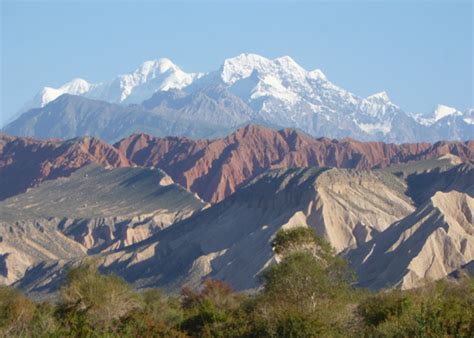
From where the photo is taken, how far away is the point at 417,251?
137375 millimetres

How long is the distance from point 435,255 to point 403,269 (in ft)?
22.6

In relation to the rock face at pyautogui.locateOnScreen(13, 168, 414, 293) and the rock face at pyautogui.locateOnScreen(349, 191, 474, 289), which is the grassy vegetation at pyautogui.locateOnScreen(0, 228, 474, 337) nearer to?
the rock face at pyautogui.locateOnScreen(349, 191, 474, 289)

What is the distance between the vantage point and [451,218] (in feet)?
490

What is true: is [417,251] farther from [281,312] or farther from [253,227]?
[281,312]

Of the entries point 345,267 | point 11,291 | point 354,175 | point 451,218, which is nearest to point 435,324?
point 345,267

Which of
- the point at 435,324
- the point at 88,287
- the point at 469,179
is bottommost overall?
the point at 469,179

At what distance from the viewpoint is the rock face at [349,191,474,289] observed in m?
133

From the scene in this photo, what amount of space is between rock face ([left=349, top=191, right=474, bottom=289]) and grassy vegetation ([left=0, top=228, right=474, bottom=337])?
189 feet

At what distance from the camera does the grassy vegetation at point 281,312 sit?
45906 mm

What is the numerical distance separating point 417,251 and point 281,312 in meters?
90.4

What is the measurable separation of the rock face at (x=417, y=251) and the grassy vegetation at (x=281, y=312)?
57.5 meters

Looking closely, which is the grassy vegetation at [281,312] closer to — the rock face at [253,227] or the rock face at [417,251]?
the rock face at [417,251]

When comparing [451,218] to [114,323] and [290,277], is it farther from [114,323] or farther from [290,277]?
[114,323]

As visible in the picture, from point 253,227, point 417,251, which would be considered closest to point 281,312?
point 417,251
